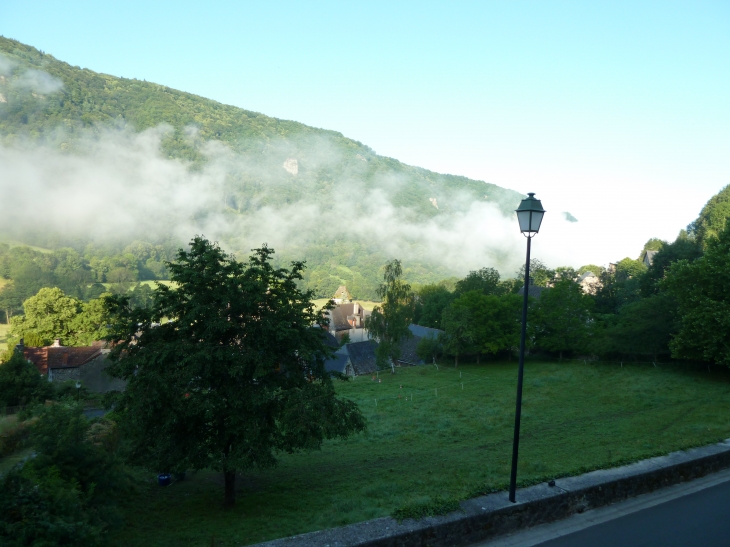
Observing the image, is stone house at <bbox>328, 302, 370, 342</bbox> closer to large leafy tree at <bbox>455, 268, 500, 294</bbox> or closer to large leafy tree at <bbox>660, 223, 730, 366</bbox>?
large leafy tree at <bbox>455, 268, 500, 294</bbox>

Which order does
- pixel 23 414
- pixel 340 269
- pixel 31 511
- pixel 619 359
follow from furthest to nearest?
pixel 340 269
pixel 619 359
pixel 23 414
pixel 31 511

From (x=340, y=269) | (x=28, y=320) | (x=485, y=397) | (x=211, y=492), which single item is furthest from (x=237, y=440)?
(x=340, y=269)

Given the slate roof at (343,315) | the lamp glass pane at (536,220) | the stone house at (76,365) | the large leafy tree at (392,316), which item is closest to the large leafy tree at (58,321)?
the stone house at (76,365)

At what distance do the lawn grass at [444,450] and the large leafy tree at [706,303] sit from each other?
215 centimetres

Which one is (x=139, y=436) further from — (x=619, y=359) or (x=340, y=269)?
(x=340, y=269)

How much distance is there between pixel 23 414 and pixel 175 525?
8.19 m

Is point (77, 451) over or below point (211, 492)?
over

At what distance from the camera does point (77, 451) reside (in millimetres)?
9305

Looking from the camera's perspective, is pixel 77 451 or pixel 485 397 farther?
pixel 485 397

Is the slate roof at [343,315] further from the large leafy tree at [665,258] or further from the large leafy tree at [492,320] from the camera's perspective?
the large leafy tree at [665,258]

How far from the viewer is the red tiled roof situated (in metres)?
42.2

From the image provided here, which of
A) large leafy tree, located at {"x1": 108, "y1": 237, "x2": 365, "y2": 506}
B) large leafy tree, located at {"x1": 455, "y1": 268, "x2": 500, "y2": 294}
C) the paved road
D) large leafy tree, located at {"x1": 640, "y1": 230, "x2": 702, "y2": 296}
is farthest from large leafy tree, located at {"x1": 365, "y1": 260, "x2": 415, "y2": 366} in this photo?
the paved road

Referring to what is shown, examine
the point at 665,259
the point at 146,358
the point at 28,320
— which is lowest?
the point at 28,320

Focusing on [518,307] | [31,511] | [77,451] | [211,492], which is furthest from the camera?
[518,307]
